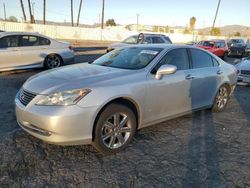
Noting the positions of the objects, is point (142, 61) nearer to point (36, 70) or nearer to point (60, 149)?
point (60, 149)

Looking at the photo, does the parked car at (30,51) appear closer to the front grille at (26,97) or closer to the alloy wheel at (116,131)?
the front grille at (26,97)

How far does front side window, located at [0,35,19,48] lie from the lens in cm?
899

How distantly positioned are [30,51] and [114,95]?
23.1 ft

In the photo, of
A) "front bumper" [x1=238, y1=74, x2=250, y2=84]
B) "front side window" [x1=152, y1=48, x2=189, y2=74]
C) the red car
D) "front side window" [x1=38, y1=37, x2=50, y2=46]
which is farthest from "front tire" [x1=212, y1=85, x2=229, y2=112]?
the red car

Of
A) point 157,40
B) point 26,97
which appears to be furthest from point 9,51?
point 157,40

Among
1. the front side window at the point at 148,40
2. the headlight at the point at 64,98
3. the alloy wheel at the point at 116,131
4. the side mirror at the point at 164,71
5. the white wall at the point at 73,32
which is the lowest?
the alloy wheel at the point at 116,131

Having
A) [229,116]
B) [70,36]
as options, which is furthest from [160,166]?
[70,36]

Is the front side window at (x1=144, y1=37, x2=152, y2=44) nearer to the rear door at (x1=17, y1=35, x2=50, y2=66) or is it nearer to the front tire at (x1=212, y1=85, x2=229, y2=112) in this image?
the rear door at (x1=17, y1=35, x2=50, y2=66)

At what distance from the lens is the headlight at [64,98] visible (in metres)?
3.32

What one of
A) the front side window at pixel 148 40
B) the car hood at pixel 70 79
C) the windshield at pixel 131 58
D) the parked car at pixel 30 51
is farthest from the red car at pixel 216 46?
the car hood at pixel 70 79

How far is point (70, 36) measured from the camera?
4284 cm

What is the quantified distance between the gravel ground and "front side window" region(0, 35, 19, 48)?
4.97 metres

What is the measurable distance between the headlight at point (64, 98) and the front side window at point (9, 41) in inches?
260

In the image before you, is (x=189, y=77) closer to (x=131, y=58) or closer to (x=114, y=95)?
(x=131, y=58)
